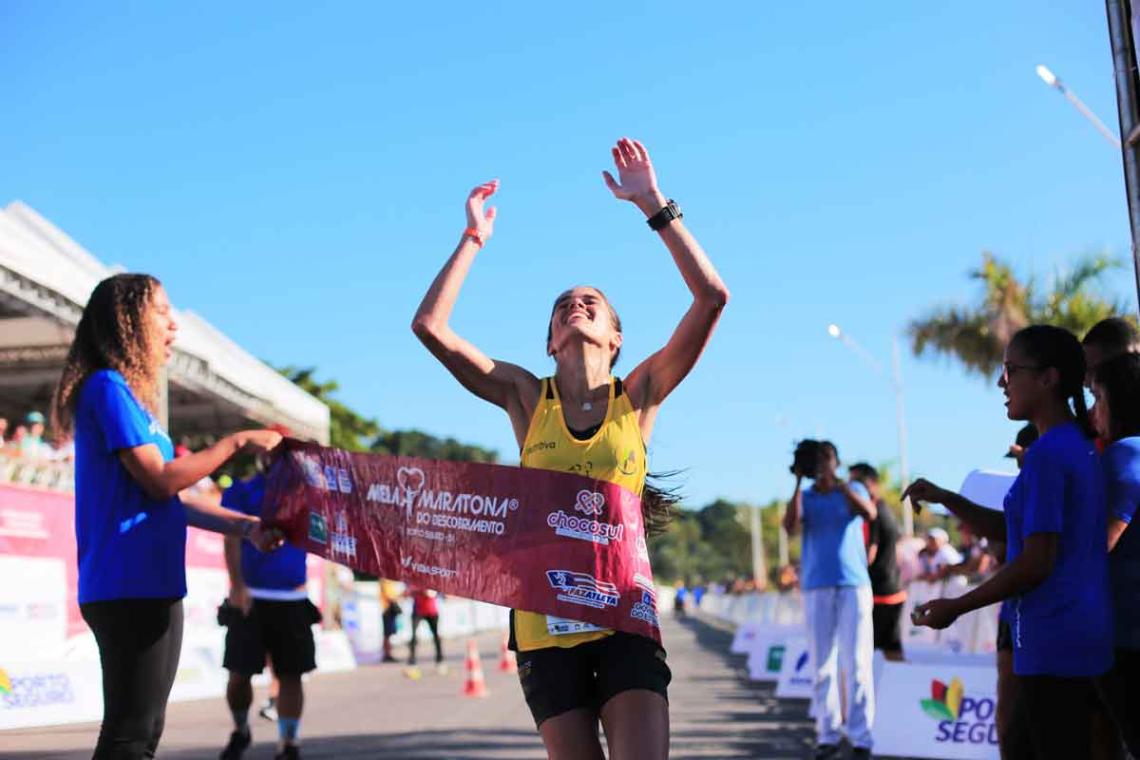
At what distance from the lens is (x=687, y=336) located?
413 cm

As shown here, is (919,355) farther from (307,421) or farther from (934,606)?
(934,606)

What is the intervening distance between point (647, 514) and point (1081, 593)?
1299 millimetres

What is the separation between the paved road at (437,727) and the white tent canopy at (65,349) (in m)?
5.96

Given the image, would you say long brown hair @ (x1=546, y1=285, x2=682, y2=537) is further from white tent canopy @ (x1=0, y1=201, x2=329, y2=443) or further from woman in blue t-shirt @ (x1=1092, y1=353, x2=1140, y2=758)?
white tent canopy @ (x1=0, y1=201, x2=329, y2=443)

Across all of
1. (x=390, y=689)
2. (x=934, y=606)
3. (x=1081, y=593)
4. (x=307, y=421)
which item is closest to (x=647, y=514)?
(x=934, y=606)

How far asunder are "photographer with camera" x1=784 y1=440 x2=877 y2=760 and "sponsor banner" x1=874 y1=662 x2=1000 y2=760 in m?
0.26

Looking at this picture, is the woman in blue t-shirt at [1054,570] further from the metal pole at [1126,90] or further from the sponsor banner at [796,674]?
the sponsor banner at [796,674]

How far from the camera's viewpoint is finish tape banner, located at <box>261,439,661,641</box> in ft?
12.8

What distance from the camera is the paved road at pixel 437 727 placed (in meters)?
9.27

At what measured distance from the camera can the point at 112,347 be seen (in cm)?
419

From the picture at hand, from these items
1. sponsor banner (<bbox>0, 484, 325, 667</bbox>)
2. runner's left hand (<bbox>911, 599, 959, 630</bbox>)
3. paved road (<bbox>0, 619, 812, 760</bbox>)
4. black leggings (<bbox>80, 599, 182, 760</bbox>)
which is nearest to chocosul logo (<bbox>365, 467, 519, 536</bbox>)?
black leggings (<bbox>80, 599, 182, 760</bbox>)

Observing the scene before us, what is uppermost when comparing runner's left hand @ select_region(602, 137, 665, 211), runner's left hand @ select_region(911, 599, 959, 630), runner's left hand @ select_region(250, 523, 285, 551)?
runner's left hand @ select_region(602, 137, 665, 211)

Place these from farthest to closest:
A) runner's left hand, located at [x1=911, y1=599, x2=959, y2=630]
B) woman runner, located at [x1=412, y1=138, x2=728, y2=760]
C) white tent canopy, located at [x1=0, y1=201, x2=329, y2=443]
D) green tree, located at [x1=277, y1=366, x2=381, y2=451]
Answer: green tree, located at [x1=277, y1=366, x2=381, y2=451] < white tent canopy, located at [x1=0, y1=201, x2=329, y2=443] < runner's left hand, located at [x1=911, y1=599, x2=959, y2=630] < woman runner, located at [x1=412, y1=138, x2=728, y2=760]

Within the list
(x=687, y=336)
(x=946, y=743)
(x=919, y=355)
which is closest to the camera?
(x=687, y=336)
